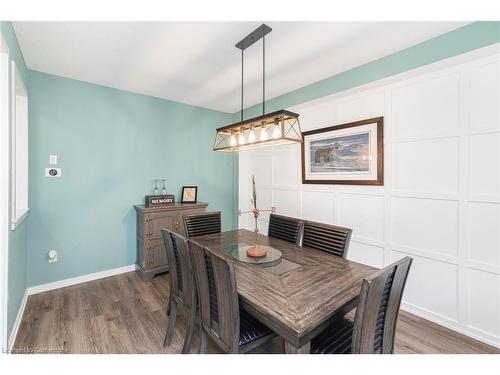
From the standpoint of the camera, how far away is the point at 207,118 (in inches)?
163

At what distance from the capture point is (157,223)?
3.18 metres

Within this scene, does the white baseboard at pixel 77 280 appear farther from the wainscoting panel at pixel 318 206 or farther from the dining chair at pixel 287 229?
the wainscoting panel at pixel 318 206

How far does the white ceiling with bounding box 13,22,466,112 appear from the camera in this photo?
1915 millimetres

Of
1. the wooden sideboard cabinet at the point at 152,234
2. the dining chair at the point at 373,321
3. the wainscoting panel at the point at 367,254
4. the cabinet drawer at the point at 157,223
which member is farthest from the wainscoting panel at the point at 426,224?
the cabinet drawer at the point at 157,223

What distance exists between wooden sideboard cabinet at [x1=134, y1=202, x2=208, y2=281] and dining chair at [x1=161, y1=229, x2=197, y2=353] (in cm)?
123

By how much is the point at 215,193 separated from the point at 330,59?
276cm

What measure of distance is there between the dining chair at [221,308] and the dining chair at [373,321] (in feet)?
1.23

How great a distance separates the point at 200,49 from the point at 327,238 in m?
2.10

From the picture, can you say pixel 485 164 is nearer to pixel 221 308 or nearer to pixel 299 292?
pixel 299 292

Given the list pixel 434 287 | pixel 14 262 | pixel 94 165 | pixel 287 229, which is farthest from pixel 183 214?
pixel 434 287

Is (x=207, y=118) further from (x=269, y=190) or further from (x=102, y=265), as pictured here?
(x=102, y=265)

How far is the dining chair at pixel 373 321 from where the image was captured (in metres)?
1.04
